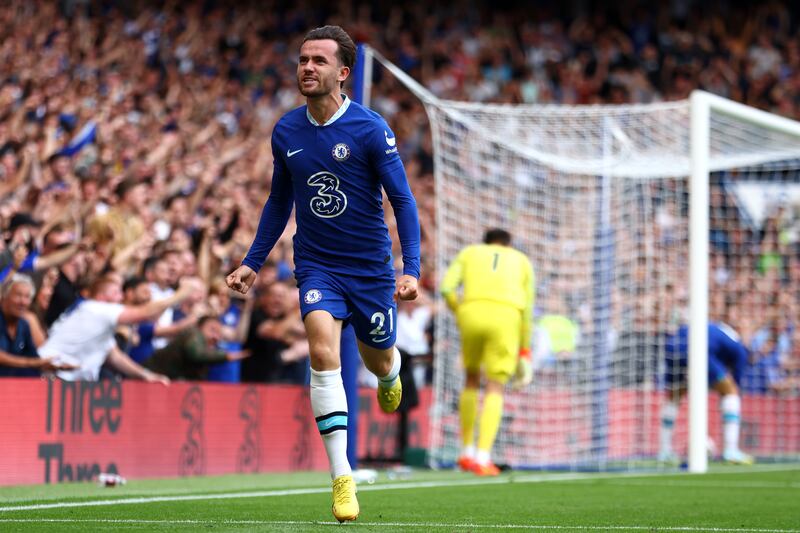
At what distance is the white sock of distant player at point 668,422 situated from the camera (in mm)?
15531

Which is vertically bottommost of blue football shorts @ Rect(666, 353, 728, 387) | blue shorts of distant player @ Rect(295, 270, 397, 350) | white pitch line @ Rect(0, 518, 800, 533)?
white pitch line @ Rect(0, 518, 800, 533)

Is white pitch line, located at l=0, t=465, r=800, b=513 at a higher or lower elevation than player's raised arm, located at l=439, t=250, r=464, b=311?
lower

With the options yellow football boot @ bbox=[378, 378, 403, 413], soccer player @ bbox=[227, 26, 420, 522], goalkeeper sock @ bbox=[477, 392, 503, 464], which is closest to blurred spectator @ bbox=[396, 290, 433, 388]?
goalkeeper sock @ bbox=[477, 392, 503, 464]

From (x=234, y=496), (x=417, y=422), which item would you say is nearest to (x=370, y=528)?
(x=234, y=496)

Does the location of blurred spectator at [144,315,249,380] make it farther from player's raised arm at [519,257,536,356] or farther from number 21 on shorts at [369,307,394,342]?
number 21 on shorts at [369,307,394,342]

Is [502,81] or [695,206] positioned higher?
[502,81]

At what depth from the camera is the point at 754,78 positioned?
25.0m

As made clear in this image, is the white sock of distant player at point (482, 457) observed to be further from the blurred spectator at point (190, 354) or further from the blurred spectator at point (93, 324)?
the blurred spectator at point (93, 324)

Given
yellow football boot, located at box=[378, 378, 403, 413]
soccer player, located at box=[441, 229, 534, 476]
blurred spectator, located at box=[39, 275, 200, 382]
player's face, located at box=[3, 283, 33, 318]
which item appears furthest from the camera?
soccer player, located at box=[441, 229, 534, 476]

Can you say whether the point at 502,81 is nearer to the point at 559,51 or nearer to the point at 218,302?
the point at 559,51

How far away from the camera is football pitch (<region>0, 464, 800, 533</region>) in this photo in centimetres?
622

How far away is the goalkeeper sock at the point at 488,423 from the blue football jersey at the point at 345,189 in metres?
5.06

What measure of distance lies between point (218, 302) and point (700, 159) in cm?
458

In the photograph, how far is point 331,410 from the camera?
6.46 metres
